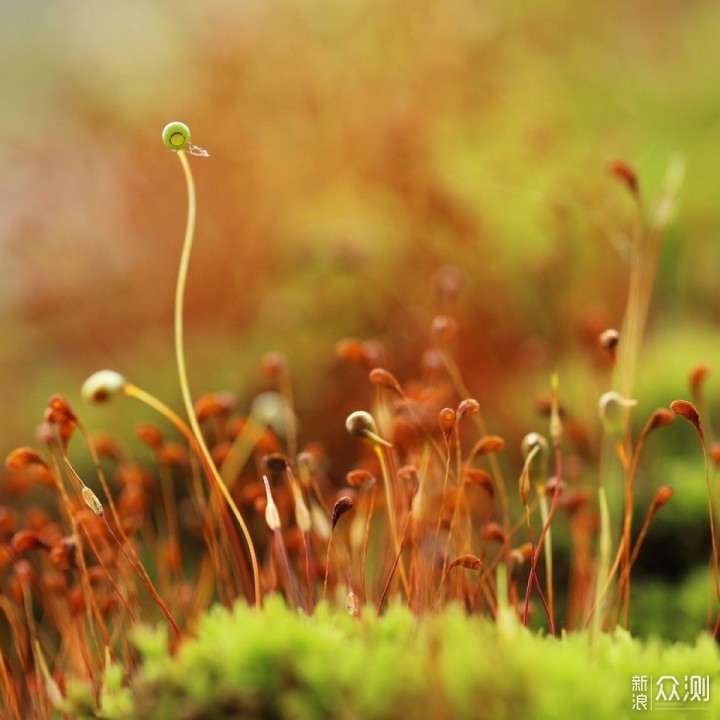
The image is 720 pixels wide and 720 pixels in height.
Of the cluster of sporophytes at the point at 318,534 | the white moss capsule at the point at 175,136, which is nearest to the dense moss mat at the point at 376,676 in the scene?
the cluster of sporophytes at the point at 318,534

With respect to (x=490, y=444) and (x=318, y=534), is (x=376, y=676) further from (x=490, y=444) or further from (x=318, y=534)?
(x=318, y=534)

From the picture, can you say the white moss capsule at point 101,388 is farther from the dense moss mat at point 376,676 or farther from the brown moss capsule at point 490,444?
the brown moss capsule at point 490,444

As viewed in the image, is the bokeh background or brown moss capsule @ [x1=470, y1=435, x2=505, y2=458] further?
the bokeh background

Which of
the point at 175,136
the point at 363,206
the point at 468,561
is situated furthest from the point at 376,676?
the point at 363,206

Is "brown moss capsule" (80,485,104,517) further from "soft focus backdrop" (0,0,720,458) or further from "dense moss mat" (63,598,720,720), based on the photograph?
"soft focus backdrop" (0,0,720,458)

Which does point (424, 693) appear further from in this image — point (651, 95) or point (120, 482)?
point (651, 95)

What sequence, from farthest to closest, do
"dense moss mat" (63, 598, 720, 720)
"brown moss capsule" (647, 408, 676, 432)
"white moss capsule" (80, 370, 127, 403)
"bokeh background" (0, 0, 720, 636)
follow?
1. "bokeh background" (0, 0, 720, 636)
2. "brown moss capsule" (647, 408, 676, 432)
3. "white moss capsule" (80, 370, 127, 403)
4. "dense moss mat" (63, 598, 720, 720)

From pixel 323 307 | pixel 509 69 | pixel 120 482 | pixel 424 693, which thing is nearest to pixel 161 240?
pixel 323 307

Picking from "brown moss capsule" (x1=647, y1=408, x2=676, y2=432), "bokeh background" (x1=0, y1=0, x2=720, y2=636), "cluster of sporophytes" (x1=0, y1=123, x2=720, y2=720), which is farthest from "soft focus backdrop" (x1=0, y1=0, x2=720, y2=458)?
"brown moss capsule" (x1=647, y1=408, x2=676, y2=432)
